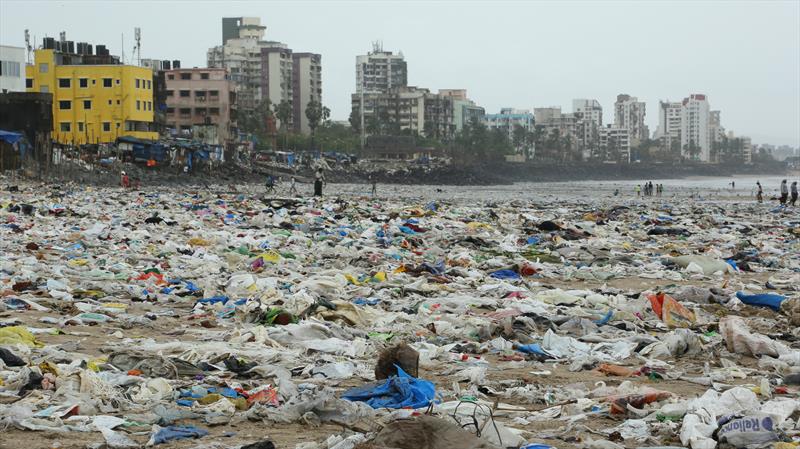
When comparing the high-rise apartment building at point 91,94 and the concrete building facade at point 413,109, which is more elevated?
the concrete building facade at point 413,109

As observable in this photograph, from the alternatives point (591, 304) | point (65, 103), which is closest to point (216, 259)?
point (591, 304)

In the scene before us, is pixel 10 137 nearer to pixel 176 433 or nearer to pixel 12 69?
pixel 12 69

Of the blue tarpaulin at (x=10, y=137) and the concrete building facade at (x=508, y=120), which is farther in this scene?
the concrete building facade at (x=508, y=120)

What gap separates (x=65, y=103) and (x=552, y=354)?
55.0 m

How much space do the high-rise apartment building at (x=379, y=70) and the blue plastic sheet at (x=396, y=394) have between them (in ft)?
498

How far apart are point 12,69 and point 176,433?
49.5 meters

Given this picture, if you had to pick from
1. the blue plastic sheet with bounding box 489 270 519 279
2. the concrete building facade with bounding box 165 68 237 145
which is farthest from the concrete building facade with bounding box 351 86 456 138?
the blue plastic sheet with bounding box 489 270 519 279

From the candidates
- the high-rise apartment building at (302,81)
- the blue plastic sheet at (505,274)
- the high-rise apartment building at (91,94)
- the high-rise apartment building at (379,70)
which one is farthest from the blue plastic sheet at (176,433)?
the high-rise apartment building at (379,70)

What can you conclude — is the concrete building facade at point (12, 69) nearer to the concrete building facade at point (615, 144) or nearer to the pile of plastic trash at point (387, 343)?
the pile of plastic trash at point (387, 343)

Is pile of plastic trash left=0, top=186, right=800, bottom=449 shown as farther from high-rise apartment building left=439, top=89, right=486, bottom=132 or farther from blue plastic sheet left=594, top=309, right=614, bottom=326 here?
high-rise apartment building left=439, top=89, right=486, bottom=132

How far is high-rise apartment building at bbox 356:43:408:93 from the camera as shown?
157m

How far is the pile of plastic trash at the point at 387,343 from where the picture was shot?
4.88 meters

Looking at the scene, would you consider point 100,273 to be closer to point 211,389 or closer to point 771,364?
point 211,389

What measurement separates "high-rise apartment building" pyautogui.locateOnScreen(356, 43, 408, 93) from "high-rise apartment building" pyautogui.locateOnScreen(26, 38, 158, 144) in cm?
9967
